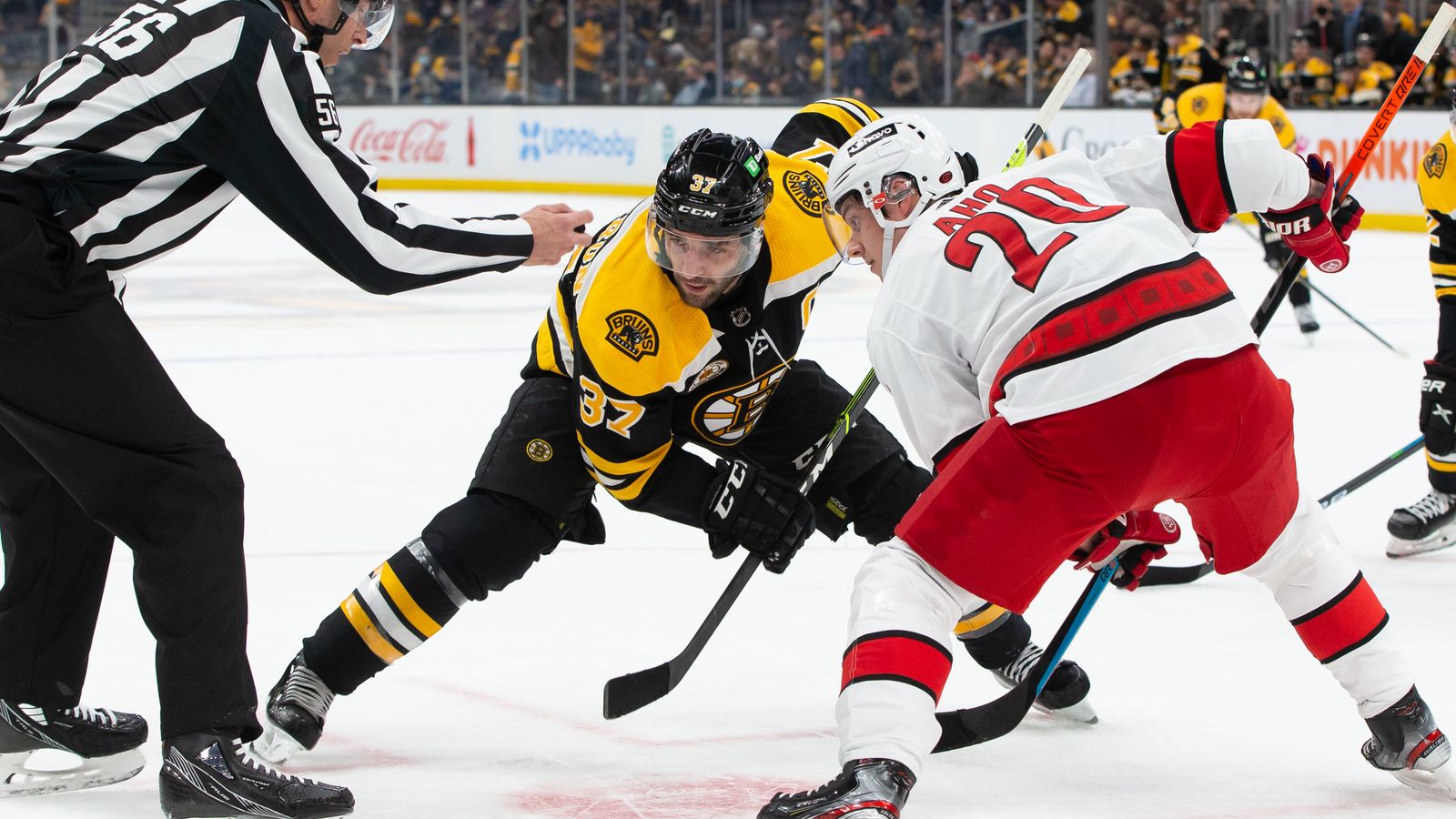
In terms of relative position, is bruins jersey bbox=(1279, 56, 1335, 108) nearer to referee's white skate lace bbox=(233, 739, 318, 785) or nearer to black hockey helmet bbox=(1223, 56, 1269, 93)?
black hockey helmet bbox=(1223, 56, 1269, 93)

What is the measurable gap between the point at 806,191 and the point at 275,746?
3.86 feet

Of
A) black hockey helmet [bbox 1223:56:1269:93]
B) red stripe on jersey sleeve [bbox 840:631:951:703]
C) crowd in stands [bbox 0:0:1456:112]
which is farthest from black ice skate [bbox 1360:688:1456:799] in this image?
crowd in stands [bbox 0:0:1456:112]

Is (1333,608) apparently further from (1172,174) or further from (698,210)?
(698,210)

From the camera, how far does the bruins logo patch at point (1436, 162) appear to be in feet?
12.6

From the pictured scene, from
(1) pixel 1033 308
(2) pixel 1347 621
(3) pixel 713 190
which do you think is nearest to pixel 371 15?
(3) pixel 713 190

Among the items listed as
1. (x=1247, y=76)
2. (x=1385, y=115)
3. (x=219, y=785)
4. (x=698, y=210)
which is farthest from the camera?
(x=1247, y=76)

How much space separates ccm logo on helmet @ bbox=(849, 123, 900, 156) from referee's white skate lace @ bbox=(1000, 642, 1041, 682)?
92 centimetres

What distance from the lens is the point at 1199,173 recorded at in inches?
97.0

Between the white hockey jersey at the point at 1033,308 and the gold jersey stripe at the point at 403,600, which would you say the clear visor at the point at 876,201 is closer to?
the white hockey jersey at the point at 1033,308

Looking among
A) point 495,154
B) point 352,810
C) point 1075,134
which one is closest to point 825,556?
point 352,810

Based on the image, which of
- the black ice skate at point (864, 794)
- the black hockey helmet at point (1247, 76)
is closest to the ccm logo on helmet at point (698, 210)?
the black ice skate at point (864, 794)

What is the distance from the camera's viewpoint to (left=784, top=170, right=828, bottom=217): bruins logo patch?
273cm

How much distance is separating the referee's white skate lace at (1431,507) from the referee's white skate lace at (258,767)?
2.62 metres

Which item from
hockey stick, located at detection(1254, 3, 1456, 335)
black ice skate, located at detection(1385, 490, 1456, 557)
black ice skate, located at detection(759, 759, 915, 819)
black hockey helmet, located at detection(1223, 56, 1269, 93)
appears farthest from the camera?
black hockey helmet, located at detection(1223, 56, 1269, 93)
